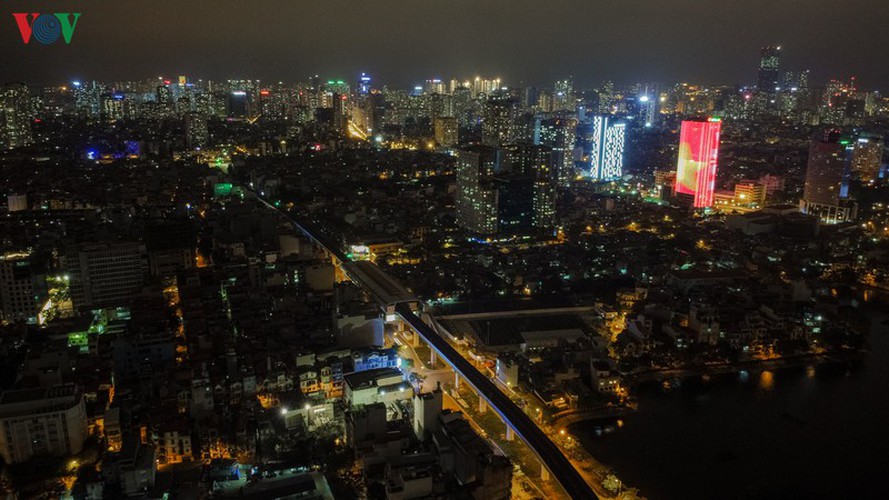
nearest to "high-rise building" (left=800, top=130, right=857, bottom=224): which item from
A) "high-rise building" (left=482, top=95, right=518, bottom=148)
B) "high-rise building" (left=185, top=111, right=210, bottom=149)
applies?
"high-rise building" (left=482, top=95, right=518, bottom=148)

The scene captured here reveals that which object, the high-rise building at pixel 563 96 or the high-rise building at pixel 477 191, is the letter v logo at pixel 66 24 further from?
the high-rise building at pixel 563 96

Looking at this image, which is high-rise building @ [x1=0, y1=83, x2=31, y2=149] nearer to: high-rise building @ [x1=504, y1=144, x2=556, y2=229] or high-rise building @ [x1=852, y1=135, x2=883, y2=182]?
high-rise building @ [x1=504, y1=144, x2=556, y2=229]

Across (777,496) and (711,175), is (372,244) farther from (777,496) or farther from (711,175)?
(711,175)

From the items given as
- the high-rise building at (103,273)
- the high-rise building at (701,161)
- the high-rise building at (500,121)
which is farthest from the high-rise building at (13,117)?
the high-rise building at (701,161)

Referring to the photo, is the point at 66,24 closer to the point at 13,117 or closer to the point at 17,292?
the point at 17,292

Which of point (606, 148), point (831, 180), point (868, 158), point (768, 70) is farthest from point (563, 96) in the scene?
point (831, 180)

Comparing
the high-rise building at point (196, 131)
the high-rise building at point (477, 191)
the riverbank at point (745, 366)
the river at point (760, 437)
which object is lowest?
the river at point (760, 437)

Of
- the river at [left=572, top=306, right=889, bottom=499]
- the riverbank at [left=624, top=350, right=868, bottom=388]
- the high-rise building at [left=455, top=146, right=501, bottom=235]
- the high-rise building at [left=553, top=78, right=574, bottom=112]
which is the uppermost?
the high-rise building at [left=553, top=78, right=574, bottom=112]
